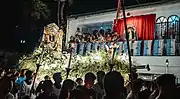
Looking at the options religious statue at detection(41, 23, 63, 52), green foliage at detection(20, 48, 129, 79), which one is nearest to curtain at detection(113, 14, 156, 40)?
religious statue at detection(41, 23, 63, 52)

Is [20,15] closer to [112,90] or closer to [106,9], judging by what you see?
[106,9]

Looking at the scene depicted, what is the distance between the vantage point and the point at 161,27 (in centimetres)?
1725

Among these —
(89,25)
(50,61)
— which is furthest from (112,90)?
(89,25)

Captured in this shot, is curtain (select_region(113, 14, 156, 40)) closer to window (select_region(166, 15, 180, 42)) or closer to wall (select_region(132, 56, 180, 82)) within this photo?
window (select_region(166, 15, 180, 42))

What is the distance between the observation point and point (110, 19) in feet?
65.0

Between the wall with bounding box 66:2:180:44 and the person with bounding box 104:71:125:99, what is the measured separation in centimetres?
1341

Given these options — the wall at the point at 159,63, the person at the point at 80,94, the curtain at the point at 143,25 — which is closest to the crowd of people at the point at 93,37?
the curtain at the point at 143,25

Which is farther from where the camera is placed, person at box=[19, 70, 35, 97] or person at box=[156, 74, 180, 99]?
person at box=[19, 70, 35, 97]

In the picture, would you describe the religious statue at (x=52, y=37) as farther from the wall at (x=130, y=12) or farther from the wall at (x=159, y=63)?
the wall at (x=130, y=12)

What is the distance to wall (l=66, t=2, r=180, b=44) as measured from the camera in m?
17.0

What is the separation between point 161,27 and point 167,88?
534 inches

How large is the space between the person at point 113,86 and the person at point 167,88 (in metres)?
0.51

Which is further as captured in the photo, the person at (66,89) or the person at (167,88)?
the person at (66,89)

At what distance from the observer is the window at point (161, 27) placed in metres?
17.0
